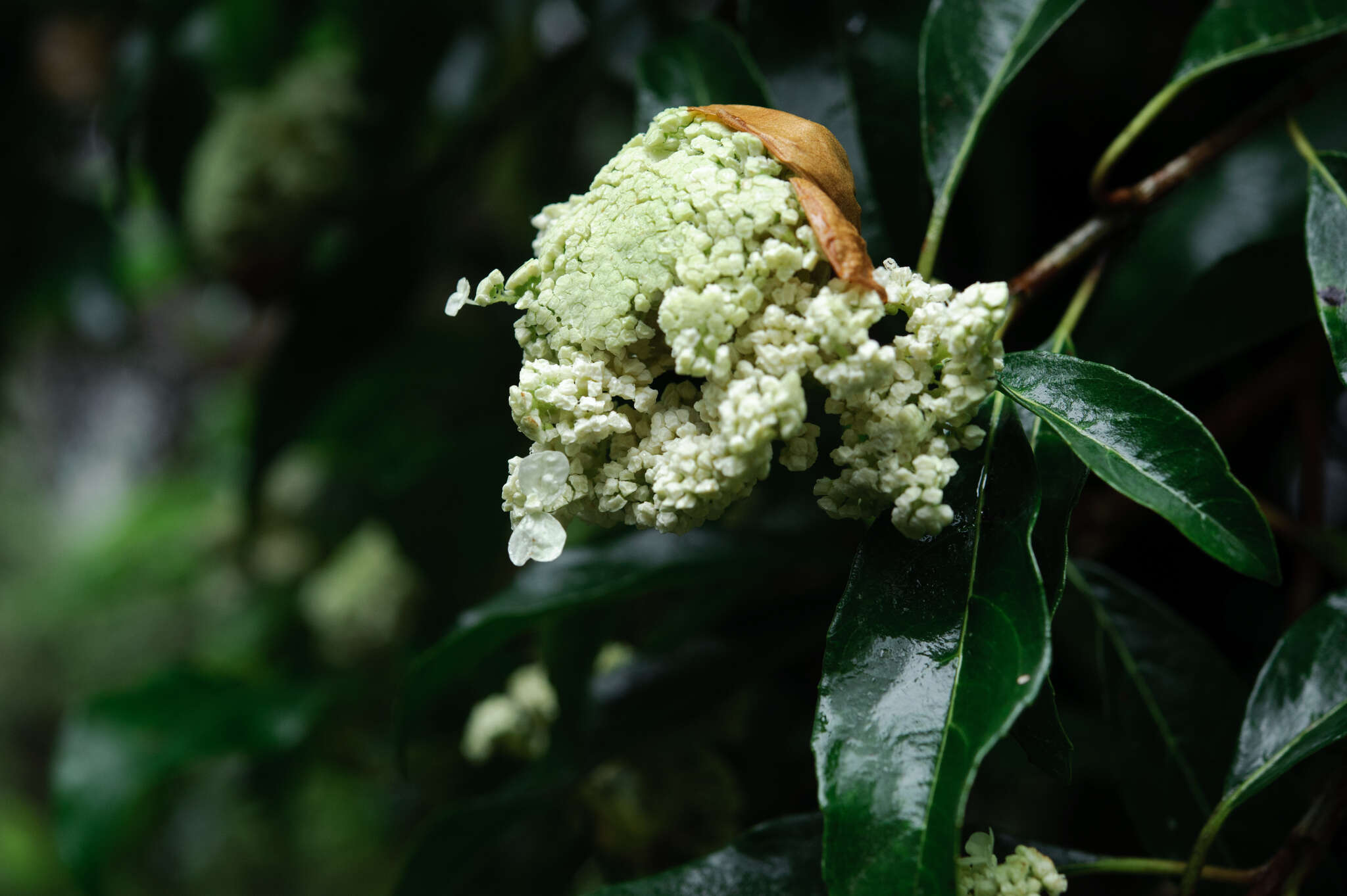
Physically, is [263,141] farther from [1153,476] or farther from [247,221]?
[1153,476]

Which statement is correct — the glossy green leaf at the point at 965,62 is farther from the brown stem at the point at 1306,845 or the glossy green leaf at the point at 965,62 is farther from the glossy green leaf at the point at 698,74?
the brown stem at the point at 1306,845

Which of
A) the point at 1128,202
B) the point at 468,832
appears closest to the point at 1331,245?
the point at 1128,202

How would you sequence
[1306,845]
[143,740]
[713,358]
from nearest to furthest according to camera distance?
1. [713,358]
2. [1306,845]
3. [143,740]

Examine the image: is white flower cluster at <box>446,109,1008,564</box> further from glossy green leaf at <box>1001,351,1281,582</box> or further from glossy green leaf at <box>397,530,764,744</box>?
glossy green leaf at <box>397,530,764,744</box>

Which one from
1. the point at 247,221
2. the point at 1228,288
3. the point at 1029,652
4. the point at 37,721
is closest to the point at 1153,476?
the point at 1029,652

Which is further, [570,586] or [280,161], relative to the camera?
[280,161]

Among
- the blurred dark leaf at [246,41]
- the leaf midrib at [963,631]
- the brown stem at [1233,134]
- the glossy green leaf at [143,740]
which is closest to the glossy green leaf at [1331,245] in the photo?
the brown stem at [1233,134]

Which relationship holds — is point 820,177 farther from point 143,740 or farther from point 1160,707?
point 143,740
